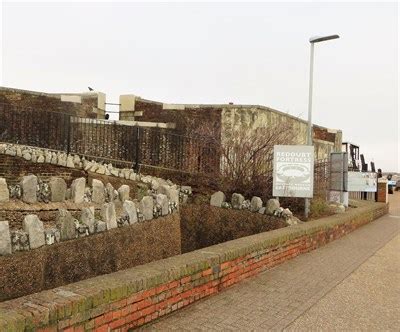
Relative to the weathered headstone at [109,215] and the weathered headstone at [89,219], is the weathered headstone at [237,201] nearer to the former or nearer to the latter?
the weathered headstone at [109,215]

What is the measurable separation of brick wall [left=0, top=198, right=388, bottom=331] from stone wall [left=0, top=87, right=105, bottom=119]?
909 cm

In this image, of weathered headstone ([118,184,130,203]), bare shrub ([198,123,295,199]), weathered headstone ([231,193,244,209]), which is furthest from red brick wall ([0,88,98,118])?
weathered headstone ([231,193,244,209])

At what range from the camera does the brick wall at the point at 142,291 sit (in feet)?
10.5

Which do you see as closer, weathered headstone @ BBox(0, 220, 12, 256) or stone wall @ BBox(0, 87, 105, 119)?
weathered headstone @ BBox(0, 220, 12, 256)

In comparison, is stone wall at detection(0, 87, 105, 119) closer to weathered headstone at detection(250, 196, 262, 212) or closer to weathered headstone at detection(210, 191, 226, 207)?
weathered headstone at detection(210, 191, 226, 207)

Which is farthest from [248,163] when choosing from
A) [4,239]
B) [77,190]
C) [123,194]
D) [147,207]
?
[4,239]

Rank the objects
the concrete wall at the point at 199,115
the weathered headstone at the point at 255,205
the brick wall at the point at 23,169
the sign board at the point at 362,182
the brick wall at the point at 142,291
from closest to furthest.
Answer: the brick wall at the point at 142,291
the brick wall at the point at 23,169
the weathered headstone at the point at 255,205
the concrete wall at the point at 199,115
the sign board at the point at 362,182

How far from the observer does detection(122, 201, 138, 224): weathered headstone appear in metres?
6.70

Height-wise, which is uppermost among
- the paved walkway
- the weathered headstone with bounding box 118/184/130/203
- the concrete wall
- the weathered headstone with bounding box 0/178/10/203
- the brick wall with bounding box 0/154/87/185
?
the concrete wall

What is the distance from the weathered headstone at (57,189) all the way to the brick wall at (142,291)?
2294 mm

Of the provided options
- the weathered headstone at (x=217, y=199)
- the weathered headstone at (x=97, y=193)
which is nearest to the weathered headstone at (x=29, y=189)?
the weathered headstone at (x=97, y=193)

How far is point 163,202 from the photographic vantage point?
8.00m

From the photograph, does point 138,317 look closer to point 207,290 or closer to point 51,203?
point 207,290

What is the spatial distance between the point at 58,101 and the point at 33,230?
10664 mm
